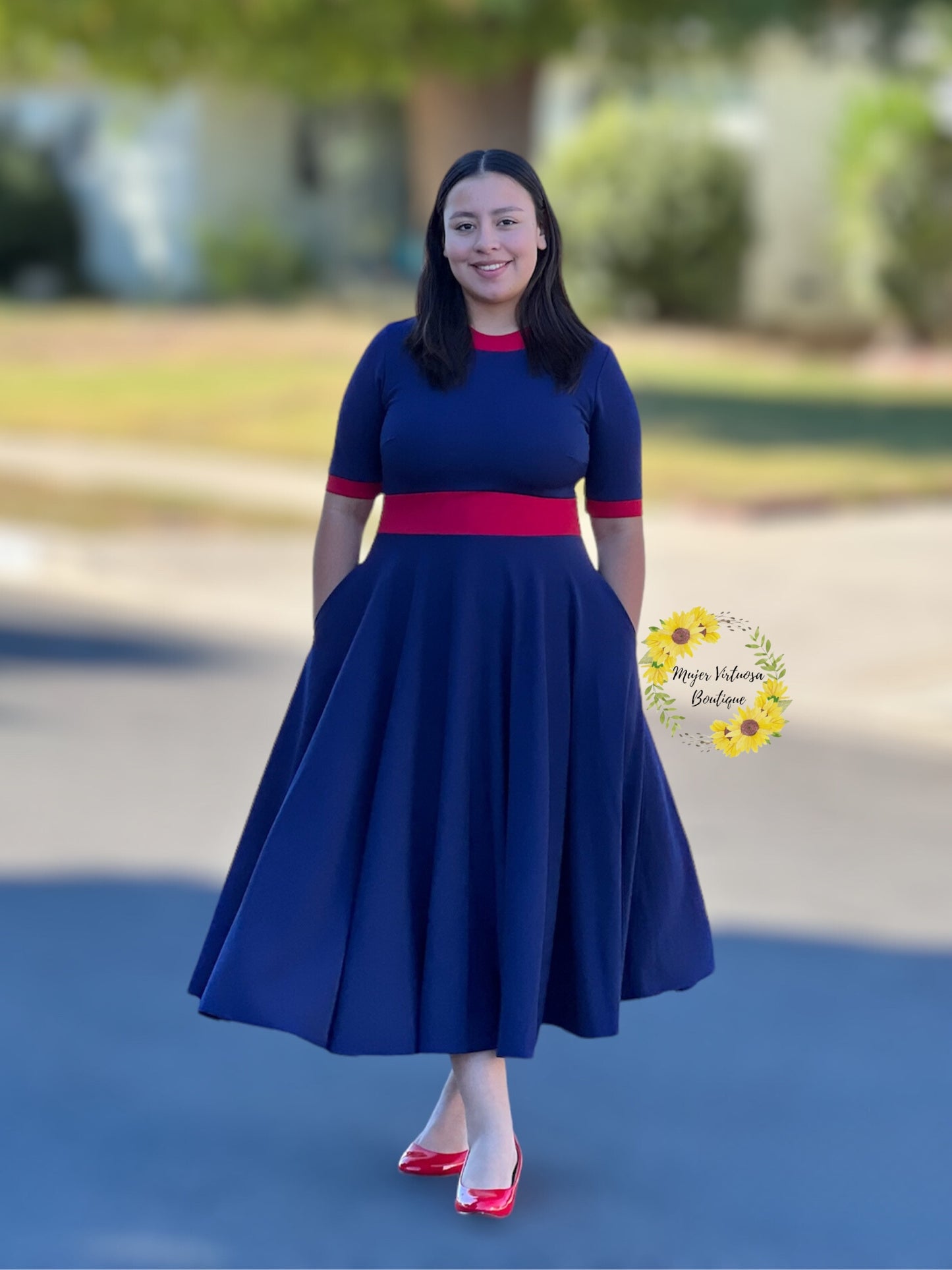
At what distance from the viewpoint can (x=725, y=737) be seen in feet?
13.1

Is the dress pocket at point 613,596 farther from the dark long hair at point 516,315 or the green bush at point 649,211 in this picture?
the green bush at point 649,211

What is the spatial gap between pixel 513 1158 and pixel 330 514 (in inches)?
47.1

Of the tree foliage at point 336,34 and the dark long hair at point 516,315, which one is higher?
the tree foliage at point 336,34

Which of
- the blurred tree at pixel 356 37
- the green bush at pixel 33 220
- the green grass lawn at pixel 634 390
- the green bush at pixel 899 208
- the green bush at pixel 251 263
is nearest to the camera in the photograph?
the green grass lawn at pixel 634 390

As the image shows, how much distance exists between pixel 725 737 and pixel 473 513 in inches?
24.8

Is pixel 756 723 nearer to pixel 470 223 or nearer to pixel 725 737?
pixel 725 737

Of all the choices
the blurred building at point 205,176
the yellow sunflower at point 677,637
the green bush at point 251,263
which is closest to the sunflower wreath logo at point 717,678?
the yellow sunflower at point 677,637

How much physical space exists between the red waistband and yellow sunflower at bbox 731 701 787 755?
0.49m

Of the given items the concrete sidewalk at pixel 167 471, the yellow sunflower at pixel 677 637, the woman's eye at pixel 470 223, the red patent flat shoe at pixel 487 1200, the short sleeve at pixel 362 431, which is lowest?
the red patent flat shoe at pixel 487 1200

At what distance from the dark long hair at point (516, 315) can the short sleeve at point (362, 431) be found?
8cm

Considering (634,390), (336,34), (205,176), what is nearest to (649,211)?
(336,34)

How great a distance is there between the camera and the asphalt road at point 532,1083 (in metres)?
3.86

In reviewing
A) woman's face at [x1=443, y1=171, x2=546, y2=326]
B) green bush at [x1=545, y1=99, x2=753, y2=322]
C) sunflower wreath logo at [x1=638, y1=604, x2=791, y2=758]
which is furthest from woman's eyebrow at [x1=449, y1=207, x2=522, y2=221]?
green bush at [x1=545, y1=99, x2=753, y2=322]

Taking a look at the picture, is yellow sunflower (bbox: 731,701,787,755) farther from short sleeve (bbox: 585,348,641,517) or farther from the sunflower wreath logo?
short sleeve (bbox: 585,348,641,517)
